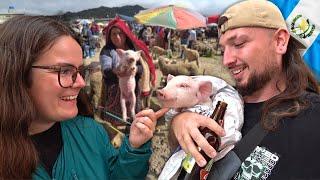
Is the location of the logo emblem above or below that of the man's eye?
above

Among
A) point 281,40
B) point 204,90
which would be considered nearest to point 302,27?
point 281,40

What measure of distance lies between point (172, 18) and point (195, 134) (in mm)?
1783

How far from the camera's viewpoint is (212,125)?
1254 mm

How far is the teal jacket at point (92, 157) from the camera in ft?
4.61

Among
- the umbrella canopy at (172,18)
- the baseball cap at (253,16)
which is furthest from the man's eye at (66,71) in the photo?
the umbrella canopy at (172,18)

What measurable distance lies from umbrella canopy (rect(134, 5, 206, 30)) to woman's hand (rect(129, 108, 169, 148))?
1.53m

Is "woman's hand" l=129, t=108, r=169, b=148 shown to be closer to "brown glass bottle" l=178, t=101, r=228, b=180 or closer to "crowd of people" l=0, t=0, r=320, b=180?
"crowd of people" l=0, t=0, r=320, b=180

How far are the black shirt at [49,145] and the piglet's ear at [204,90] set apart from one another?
536 mm

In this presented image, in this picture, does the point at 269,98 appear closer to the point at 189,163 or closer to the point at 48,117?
the point at 189,163

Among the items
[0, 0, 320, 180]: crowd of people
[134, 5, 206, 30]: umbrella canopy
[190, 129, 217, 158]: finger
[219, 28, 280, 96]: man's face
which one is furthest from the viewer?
[134, 5, 206, 30]: umbrella canopy

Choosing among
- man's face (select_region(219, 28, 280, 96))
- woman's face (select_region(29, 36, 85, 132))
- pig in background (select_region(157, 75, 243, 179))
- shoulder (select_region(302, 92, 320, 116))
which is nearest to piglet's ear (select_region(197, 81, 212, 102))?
pig in background (select_region(157, 75, 243, 179))

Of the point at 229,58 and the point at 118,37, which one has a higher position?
the point at 229,58

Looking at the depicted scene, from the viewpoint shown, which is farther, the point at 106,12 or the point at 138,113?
the point at 106,12

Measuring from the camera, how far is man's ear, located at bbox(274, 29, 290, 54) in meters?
1.52
